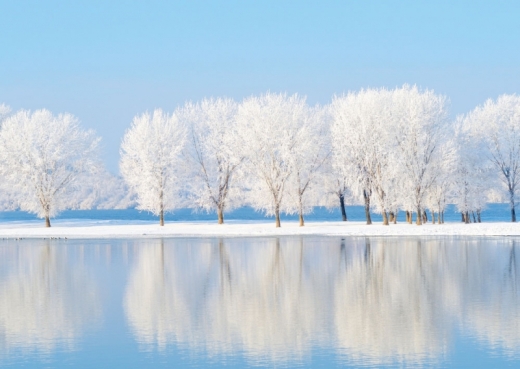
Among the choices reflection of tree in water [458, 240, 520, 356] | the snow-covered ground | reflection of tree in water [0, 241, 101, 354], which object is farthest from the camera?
the snow-covered ground

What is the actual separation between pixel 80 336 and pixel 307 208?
5144 cm

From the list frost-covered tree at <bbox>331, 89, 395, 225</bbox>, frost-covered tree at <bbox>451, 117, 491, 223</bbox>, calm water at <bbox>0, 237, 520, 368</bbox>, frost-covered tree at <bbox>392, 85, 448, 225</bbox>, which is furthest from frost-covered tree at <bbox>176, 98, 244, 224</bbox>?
calm water at <bbox>0, 237, 520, 368</bbox>

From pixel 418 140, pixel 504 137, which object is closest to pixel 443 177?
pixel 418 140

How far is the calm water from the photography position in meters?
15.4

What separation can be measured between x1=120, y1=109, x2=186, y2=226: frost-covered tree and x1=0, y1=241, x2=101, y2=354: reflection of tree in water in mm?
34092

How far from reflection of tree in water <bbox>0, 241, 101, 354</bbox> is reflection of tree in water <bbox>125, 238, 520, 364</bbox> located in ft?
4.96

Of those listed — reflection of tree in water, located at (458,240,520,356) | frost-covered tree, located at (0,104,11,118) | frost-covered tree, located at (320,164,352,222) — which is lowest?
reflection of tree in water, located at (458,240,520,356)

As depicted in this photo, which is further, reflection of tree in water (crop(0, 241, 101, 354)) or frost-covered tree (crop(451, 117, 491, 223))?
frost-covered tree (crop(451, 117, 491, 223))

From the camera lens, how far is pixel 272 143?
2549 inches

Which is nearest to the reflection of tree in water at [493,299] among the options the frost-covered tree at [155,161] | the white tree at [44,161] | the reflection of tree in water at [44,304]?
the reflection of tree in water at [44,304]

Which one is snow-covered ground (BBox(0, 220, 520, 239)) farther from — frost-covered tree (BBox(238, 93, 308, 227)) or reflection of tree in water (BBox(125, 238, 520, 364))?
reflection of tree in water (BBox(125, 238, 520, 364))

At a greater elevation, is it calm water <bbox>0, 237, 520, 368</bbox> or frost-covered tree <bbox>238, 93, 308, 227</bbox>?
frost-covered tree <bbox>238, 93, 308, 227</bbox>

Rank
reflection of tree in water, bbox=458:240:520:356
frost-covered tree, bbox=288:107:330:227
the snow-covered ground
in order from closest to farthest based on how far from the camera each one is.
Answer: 1. reflection of tree in water, bbox=458:240:520:356
2. the snow-covered ground
3. frost-covered tree, bbox=288:107:330:227

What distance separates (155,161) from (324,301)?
51.3m
